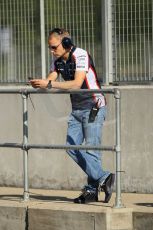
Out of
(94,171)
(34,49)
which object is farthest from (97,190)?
(34,49)

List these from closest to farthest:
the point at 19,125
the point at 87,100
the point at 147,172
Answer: the point at 87,100
the point at 147,172
the point at 19,125

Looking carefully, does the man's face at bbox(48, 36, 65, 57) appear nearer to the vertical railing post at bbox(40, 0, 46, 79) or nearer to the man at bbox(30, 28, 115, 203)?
the man at bbox(30, 28, 115, 203)

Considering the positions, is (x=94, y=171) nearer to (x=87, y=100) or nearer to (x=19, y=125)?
(x=87, y=100)

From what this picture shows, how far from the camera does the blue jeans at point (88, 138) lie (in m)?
8.80

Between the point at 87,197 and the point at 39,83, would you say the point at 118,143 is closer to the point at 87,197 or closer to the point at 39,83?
the point at 87,197

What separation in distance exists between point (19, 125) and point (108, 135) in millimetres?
1192

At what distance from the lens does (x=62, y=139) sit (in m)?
10.5

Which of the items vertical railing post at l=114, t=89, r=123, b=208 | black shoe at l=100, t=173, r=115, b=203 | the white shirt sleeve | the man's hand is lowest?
black shoe at l=100, t=173, r=115, b=203

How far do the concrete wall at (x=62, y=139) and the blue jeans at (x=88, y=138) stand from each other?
1.28m

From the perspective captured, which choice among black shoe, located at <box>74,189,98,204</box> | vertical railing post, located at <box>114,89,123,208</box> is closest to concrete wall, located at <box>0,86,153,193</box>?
black shoe, located at <box>74,189,98,204</box>

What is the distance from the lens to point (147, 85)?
414 inches

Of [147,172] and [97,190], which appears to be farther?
[147,172]

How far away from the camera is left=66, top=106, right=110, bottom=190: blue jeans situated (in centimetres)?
880

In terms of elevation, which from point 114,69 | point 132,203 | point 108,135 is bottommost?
point 132,203
